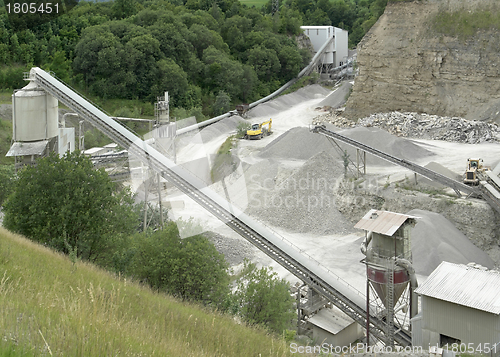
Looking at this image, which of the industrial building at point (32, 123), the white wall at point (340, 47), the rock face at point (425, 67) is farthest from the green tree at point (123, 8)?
the industrial building at point (32, 123)

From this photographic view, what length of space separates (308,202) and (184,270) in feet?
43.7

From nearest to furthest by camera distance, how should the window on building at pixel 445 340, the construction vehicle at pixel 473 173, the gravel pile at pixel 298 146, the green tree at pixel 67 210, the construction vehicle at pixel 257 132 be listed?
the window on building at pixel 445 340, the green tree at pixel 67 210, the construction vehicle at pixel 473 173, the gravel pile at pixel 298 146, the construction vehicle at pixel 257 132

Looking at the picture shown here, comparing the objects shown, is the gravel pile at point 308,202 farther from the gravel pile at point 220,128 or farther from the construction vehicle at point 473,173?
the gravel pile at point 220,128

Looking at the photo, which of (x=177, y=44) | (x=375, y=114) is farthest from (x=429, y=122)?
(x=177, y=44)

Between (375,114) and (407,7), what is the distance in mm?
9415

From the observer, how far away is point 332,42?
230 feet

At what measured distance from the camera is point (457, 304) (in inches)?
499

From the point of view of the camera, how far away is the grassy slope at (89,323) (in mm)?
4734

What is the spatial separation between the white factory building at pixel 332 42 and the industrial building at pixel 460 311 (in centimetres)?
5905

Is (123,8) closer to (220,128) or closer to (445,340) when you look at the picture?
(220,128)

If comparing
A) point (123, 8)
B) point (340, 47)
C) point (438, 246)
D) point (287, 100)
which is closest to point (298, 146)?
point (438, 246)

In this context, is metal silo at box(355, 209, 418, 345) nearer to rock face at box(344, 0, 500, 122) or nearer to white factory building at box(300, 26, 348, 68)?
rock face at box(344, 0, 500, 122)

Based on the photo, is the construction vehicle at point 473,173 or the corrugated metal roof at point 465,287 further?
the construction vehicle at point 473,173

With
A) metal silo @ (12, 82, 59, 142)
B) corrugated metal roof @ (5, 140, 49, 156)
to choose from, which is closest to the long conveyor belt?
corrugated metal roof @ (5, 140, 49, 156)
